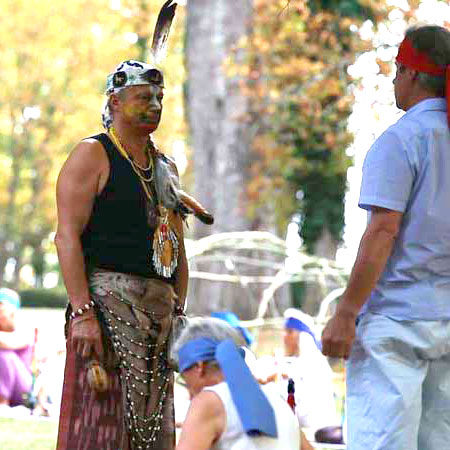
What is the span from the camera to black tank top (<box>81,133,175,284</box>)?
5.14 m

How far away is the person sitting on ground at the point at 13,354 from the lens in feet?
38.3

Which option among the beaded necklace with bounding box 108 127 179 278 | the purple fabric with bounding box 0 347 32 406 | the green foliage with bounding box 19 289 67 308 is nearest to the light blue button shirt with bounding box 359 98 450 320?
the beaded necklace with bounding box 108 127 179 278

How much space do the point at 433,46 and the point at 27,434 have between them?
6155 millimetres

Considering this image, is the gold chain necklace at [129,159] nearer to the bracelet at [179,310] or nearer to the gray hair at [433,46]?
the bracelet at [179,310]

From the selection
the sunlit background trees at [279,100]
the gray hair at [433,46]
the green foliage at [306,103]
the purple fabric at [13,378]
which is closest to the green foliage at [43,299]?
the sunlit background trees at [279,100]

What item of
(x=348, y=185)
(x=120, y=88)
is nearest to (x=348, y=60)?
(x=348, y=185)

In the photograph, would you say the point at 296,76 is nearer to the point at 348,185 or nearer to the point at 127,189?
the point at 348,185

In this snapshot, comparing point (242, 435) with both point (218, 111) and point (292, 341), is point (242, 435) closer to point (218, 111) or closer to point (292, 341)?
point (292, 341)

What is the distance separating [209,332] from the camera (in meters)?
4.18

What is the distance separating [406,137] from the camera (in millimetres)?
4391

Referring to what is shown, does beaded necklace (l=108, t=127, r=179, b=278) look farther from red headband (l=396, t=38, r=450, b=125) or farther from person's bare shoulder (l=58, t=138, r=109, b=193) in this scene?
red headband (l=396, t=38, r=450, b=125)

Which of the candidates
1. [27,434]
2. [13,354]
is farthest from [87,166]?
[13,354]

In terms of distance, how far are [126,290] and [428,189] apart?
1308 mm

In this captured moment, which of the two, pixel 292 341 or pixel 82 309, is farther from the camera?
pixel 292 341
